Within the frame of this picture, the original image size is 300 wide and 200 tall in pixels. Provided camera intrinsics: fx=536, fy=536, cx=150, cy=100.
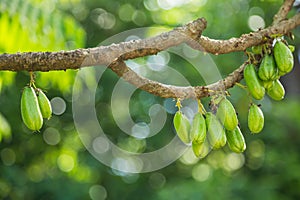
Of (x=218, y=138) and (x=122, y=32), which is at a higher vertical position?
(x=218, y=138)

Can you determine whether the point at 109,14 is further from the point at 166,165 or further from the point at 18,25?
the point at 18,25

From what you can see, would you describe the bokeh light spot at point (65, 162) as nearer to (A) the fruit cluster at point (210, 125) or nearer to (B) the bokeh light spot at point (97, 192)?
(B) the bokeh light spot at point (97, 192)

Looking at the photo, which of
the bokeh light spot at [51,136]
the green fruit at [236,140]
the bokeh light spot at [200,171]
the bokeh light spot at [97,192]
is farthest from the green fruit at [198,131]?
the bokeh light spot at [51,136]

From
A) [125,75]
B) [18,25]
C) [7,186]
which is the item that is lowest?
[7,186]

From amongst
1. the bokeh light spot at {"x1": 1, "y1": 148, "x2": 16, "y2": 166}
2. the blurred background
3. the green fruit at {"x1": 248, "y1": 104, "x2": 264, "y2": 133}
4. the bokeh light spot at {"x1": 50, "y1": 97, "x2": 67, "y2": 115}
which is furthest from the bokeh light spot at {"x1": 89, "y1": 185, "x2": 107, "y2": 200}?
the green fruit at {"x1": 248, "y1": 104, "x2": 264, "y2": 133}

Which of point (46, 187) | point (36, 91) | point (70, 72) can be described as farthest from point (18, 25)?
point (46, 187)

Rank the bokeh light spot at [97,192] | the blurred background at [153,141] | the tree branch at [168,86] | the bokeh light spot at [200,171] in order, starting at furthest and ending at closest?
the bokeh light spot at [200,171]
the bokeh light spot at [97,192]
the blurred background at [153,141]
the tree branch at [168,86]

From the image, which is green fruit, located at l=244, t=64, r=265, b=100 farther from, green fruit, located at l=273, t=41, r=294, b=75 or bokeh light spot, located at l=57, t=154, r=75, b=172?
bokeh light spot, located at l=57, t=154, r=75, b=172

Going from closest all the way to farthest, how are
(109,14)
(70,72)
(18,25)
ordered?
(18,25)
(70,72)
(109,14)
